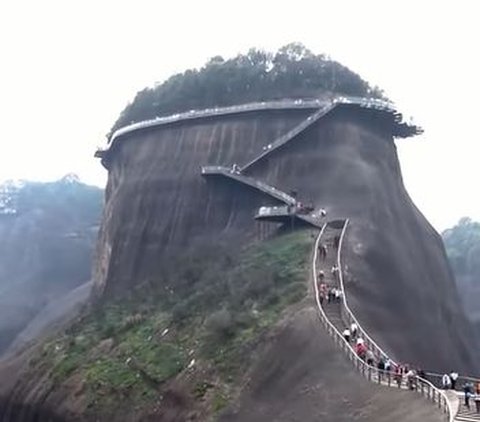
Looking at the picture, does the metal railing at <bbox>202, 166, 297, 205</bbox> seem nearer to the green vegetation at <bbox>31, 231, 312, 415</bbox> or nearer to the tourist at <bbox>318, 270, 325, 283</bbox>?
the green vegetation at <bbox>31, 231, 312, 415</bbox>

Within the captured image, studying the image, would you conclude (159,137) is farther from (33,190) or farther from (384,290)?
(33,190)

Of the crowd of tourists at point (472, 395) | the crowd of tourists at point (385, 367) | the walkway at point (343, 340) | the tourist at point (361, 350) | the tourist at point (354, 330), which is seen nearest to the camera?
the crowd of tourists at point (472, 395)

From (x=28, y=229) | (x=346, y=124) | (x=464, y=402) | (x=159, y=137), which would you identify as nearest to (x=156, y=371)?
(x=464, y=402)

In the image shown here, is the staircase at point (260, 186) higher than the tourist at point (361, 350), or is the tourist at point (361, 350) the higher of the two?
the staircase at point (260, 186)

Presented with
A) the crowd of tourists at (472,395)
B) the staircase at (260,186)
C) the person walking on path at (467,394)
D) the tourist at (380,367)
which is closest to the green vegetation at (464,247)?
the staircase at (260,186)

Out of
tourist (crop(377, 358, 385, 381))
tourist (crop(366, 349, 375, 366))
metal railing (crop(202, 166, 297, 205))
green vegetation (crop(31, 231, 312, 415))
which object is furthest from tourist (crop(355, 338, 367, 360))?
metal railing (crop(202, 166, 297, 205))

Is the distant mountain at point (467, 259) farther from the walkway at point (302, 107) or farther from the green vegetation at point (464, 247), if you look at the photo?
the walkway at point (302, 107)

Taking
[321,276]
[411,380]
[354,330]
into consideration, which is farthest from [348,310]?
[411,380]
